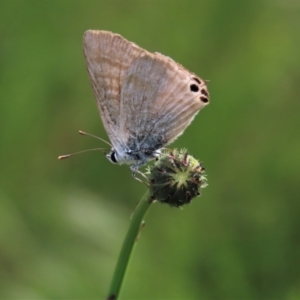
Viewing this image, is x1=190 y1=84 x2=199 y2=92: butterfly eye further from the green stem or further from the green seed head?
the green stem

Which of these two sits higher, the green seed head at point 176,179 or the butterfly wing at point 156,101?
the butterfly wing at point 156,101

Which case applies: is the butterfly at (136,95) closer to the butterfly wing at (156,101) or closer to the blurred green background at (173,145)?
the butterfly wing at (156,101)

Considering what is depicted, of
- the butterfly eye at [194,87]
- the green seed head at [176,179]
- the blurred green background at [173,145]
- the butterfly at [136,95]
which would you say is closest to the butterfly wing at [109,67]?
the butterfly at [136,95]

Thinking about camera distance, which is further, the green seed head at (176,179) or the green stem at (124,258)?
the green seed head at (176,179)

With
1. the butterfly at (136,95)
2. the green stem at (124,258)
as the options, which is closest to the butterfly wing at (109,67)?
the butterfly at (136,95)

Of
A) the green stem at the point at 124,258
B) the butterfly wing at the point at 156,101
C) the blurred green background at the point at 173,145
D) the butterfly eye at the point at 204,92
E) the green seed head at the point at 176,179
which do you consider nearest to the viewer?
the green stem at the point at 124,258

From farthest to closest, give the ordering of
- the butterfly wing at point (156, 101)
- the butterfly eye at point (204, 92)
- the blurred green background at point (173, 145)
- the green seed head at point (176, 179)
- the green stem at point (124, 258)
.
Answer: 1. the blurred green background at point (173, 145)
2. the butterfly wing at point (156, 101)
3. the butterfly eye at point (204, 92)
4. the green seed head at point (176, 179)
5. the green stem at point (124, 258)

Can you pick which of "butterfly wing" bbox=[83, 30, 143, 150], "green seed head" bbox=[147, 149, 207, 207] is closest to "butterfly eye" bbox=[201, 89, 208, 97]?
"green seed head" bbox=[147, 149, 207, 207]

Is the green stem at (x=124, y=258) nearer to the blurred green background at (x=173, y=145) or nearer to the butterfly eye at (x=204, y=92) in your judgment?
the butterfly eye at (x=204, y=92)
